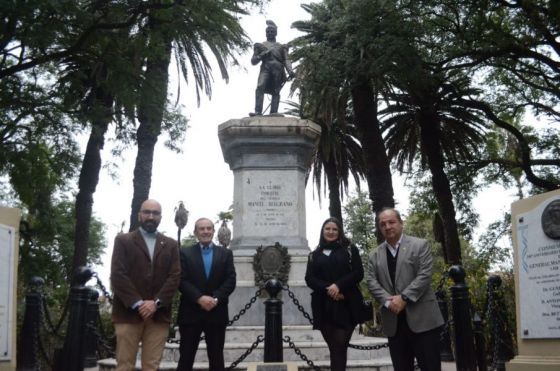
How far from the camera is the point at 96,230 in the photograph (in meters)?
48.6

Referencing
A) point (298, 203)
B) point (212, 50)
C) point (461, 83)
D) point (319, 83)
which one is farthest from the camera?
point (212, 50)

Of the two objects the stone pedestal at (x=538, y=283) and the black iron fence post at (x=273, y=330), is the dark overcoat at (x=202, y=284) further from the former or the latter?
the stone pedestal at (x=538, y=283)

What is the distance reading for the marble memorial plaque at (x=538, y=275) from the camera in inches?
242

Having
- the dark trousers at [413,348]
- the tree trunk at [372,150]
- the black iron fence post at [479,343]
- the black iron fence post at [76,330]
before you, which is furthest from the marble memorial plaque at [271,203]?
the tree trunk at [372,150]

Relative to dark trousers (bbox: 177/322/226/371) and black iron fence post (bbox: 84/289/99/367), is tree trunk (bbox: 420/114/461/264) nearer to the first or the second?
black iron fence post (bbox: 84/289/99/367)

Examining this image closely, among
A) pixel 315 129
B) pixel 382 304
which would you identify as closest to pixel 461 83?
pixel 315 129

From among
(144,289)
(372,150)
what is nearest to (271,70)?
(144,289)

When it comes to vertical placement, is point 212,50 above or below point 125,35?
above

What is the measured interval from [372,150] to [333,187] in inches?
406

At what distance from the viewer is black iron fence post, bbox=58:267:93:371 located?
21.2 ft

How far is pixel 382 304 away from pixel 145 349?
2429 millimetres

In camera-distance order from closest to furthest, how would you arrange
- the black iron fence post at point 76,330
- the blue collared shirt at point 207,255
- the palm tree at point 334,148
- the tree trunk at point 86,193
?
the black iron fence post at point 76,330 < the blue collared shirt at point 207,255 < the tree trunk at point 86,193 < the palm tree at point 334,148

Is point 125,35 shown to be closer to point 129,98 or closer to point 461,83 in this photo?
point 129,98

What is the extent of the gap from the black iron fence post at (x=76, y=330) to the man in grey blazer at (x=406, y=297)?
10.1 feet
